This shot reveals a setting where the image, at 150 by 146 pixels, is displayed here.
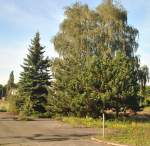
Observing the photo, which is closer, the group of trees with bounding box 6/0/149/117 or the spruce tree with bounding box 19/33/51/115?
the group of trees with bounding box 6/0/149/117

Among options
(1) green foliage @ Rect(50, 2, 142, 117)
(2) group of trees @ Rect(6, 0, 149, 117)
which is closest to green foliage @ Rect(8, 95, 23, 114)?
(2) group of trees @ Rect(6, 0, 149, 117)

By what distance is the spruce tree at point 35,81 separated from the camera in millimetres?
44312

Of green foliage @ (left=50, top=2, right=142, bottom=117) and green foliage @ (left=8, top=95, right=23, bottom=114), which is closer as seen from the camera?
green foliage @ (left=50, top=2, right=142, bottom=117)

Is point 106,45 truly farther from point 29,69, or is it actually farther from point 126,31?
point 29,69

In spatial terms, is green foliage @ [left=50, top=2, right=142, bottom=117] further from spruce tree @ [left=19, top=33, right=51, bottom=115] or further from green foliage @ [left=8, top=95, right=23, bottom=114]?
green foliage @ [left=8, top=95, right=23, bottom=114]

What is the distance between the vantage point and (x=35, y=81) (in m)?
45.5

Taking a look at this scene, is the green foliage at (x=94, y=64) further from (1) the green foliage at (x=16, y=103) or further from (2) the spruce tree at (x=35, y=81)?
(1) the green foliage at (x=16, y=103)

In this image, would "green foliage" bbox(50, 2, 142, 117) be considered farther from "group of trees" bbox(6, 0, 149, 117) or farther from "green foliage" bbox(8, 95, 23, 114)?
"green foliage" bbox(8, 95, 23, 114)

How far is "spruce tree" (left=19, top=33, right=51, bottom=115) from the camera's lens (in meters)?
44.3

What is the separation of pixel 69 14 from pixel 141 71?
11177 mm

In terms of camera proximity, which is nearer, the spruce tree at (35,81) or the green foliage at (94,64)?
the green foliage at (94,64)

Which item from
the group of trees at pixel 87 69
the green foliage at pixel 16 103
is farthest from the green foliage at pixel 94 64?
the green foliage at pixel 16 103

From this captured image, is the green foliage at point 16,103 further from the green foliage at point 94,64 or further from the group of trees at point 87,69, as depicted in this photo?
the green foliage at point 94,64

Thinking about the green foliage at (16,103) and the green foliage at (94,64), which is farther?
the green foliage at (16,103)
